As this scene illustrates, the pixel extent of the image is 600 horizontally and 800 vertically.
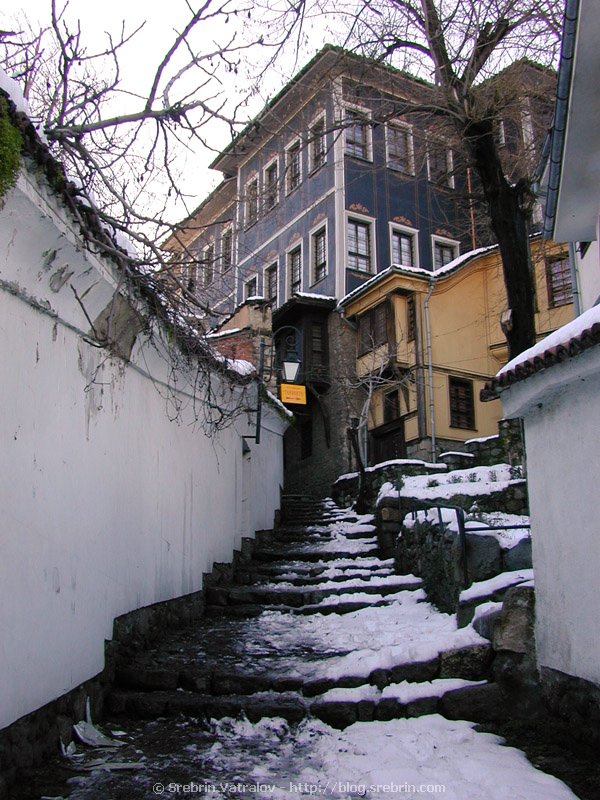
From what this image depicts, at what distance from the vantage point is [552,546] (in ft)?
15.5

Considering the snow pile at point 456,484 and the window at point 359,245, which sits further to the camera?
the window at point 359,245

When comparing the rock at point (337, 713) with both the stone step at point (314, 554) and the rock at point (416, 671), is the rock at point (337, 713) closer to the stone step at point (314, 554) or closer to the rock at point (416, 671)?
the rock at point (416, 671)

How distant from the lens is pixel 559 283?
18.3 m

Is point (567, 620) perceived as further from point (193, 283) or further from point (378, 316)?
point (378, 316)

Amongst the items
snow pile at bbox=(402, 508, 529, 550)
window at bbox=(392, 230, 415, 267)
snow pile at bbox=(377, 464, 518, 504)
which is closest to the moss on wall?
snow pile at bbox=(402, 508, 529, 550)

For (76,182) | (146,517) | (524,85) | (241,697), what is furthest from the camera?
(524,85)

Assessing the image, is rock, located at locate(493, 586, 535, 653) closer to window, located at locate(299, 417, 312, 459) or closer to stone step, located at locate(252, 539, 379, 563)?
stone step, located at locate(252, 539, 379, 563)

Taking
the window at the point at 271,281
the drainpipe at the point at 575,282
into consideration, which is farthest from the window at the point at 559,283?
the window at the point at 271,281

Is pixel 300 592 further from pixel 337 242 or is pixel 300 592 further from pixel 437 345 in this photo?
pixel 337 242

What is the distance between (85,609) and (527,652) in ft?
9.97

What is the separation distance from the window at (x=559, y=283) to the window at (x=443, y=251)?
505 centimetres

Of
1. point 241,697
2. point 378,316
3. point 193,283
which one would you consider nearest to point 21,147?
point 193,283

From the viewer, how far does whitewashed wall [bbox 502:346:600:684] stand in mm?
4227

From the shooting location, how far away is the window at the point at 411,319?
19.4 meters
